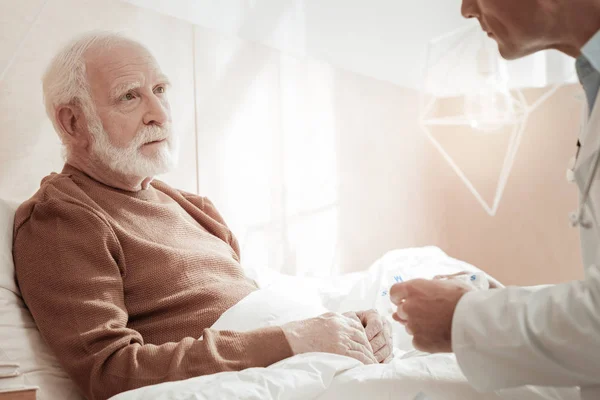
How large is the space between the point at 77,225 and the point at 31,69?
555 millimetres

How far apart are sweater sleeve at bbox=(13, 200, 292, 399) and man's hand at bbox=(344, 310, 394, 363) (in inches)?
11.0

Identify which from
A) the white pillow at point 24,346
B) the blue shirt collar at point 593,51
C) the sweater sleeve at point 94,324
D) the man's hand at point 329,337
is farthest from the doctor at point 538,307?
the white pillow at point 24,346

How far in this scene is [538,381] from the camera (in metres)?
1.00

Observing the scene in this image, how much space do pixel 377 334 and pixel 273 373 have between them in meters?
0.48

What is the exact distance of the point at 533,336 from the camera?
970 mm

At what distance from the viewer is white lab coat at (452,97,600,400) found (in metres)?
0.94

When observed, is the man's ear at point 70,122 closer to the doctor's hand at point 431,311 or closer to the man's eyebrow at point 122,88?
the man's eyebrow at point 122,88

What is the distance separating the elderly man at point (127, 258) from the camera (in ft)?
4.53

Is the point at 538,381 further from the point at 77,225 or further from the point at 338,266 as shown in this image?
the point at 338,266

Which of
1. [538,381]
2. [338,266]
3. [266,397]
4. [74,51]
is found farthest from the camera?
[338,266]

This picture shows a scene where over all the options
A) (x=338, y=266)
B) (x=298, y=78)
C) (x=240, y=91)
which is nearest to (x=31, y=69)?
(x=240, y=91)

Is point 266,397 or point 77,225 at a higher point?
point 77,225

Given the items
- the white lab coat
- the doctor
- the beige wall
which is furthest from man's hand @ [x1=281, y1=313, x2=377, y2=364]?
the beige wall

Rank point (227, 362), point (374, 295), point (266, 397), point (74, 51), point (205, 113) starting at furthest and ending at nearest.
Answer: point (205, 113)
point (374, 295)
point (74, 51)
point (227, 362)
point (266, 397)
